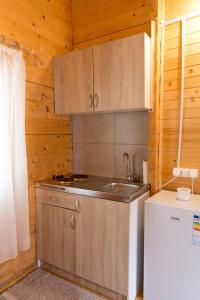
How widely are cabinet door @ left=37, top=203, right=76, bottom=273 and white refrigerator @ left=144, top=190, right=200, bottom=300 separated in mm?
665

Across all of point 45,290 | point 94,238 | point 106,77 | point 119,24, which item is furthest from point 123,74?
point 45,290

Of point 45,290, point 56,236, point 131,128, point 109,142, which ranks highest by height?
point 131,128

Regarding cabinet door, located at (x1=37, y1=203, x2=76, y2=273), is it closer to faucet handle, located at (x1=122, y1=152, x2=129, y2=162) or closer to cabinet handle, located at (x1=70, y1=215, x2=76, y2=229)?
cabinet handle, located at (x1=70, y1=215, x2=76, y2=229)

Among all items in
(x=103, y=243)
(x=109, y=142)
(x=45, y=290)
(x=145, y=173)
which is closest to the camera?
(x=103, y=243)

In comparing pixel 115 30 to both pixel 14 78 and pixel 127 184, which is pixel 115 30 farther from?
pixel 127 184

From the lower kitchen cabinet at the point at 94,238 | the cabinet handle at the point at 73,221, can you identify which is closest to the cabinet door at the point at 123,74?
the lower kitchen cabinet at the point at 94,238

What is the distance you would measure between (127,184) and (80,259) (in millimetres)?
781

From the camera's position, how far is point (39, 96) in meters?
2.12

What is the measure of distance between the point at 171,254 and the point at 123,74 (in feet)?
4.82

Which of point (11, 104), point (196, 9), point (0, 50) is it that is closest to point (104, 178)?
point (11, 104)

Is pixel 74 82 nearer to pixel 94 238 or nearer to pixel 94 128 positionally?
pixel 94 128

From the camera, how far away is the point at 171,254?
60.9 inches

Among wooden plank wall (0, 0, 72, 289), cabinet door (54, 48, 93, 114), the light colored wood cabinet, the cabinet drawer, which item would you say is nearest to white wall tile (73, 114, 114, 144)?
wooden plank wall (0, 0, 72, 289)

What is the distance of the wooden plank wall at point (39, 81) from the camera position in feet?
6.13
